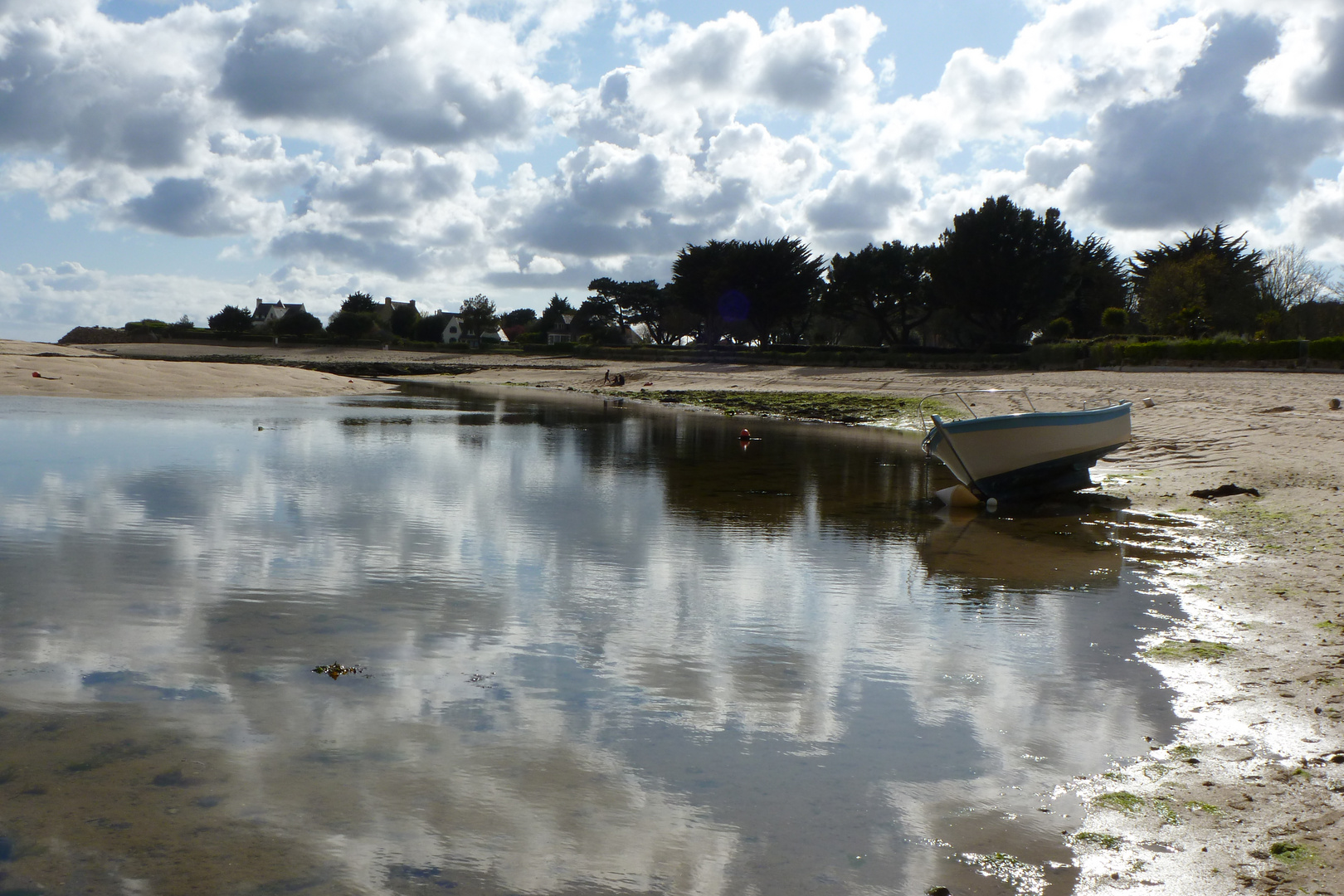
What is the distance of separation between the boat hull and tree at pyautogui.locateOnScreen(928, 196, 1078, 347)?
2045 inches

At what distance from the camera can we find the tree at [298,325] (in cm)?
9343

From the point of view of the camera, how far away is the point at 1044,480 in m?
16.0

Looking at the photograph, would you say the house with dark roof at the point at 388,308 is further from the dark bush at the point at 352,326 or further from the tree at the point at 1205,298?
the tree at the point at 1205,298

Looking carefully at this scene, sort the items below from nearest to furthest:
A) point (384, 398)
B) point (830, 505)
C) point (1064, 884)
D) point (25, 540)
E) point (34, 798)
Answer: point (1064, 884) < point (34, 798) < point (25, 540) < point (830, 505) < point (384, 398)

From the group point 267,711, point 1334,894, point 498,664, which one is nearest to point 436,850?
point 267,711

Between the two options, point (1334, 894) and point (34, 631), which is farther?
point (34, 631)

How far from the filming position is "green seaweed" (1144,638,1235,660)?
715cm

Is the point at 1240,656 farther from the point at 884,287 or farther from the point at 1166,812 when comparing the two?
the point at 884,287

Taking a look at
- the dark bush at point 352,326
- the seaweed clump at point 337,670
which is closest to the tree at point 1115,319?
the seaweed clump at point 337,670

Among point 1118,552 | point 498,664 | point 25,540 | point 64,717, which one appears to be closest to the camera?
point 64,717

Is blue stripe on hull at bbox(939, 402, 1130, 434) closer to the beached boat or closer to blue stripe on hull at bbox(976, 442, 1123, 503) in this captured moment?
the beached boat

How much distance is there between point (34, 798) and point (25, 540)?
657cm

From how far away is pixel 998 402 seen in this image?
33.0m

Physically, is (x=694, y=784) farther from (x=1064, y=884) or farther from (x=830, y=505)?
(x=830, y=505)
